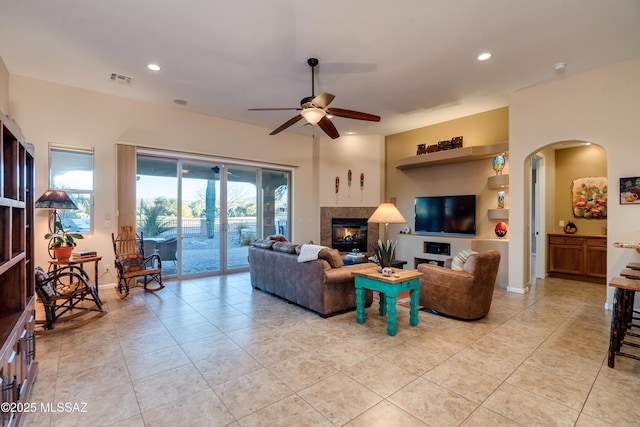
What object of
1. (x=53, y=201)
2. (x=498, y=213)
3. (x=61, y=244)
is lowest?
(x=61, y=244)

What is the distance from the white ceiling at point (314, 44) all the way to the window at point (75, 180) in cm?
109

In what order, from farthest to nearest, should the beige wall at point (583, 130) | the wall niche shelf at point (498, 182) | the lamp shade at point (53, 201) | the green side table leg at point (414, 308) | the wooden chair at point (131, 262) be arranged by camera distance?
the wall niche shelf at point (498, 182), the wooden chair at point (131, 262), the lamp shade at point (53, 201), the beige wall at point (583, 130), the green side table leg at point (414, 308)

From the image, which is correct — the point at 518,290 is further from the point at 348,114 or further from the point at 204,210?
the point at 204,210

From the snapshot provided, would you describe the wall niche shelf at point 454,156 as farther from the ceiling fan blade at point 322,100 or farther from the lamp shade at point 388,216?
the ceiling fan blade at point 322,100

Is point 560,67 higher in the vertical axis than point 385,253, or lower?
higher

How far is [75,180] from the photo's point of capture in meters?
4.91

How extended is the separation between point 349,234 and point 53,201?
569cm

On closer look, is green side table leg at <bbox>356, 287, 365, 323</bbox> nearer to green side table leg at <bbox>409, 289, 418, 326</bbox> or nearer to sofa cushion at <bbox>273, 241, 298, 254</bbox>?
green side table leg at <bbox>409, 289, 418, 326</bbox>

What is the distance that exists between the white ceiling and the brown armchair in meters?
2.52

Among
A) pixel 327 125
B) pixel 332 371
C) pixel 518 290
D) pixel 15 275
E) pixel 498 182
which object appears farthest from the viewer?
pixel 498 182

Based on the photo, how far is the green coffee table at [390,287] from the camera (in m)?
3.20

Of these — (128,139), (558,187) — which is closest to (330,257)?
(128,139)

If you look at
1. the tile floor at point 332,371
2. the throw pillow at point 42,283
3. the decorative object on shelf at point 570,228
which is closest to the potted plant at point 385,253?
the tile floor at point 332,371

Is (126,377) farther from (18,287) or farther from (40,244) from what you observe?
(40,244)
